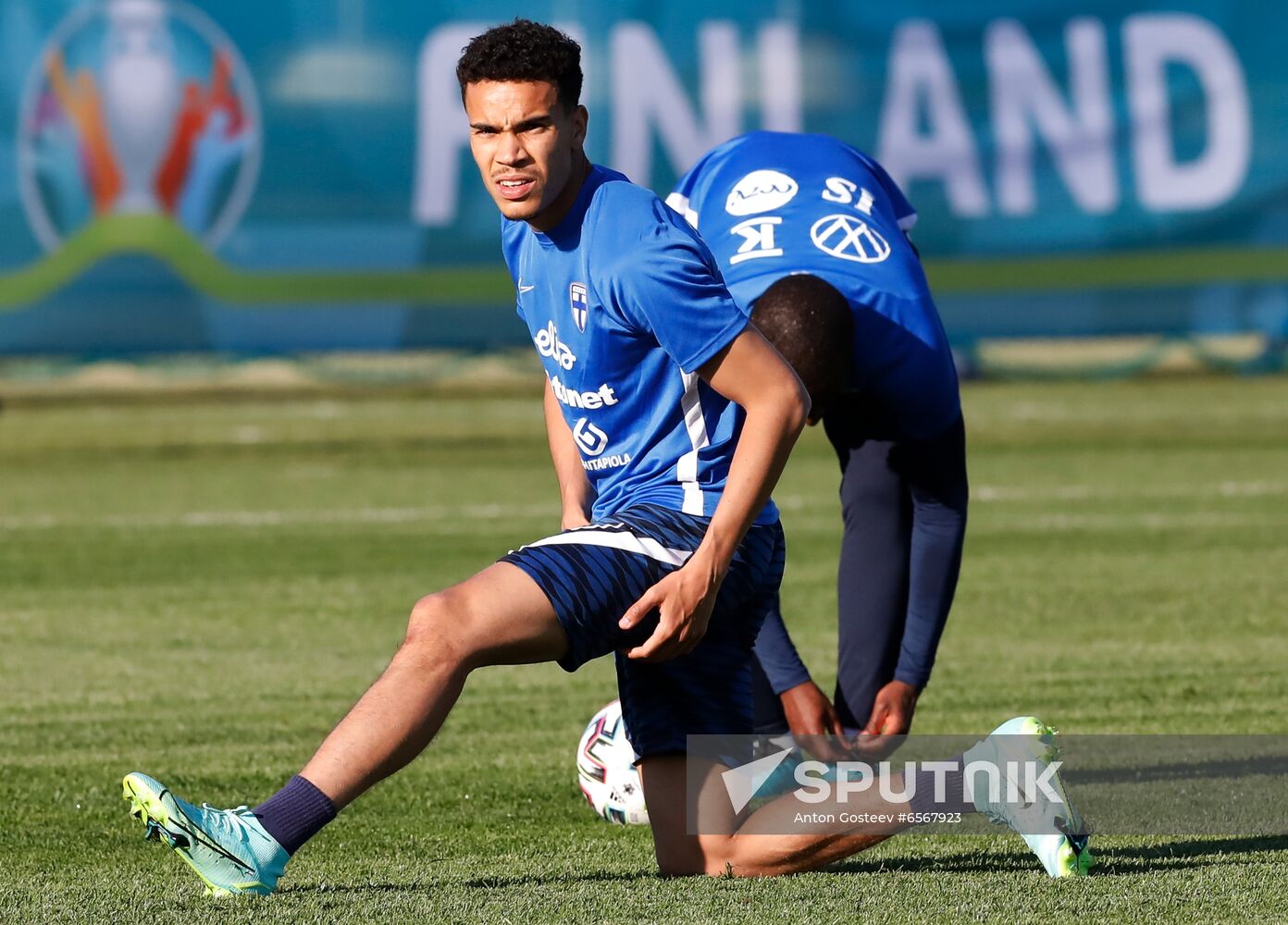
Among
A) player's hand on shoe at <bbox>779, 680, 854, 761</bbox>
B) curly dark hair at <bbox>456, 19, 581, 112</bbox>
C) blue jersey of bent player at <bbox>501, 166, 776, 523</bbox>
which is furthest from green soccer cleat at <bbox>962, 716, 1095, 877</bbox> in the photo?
curly dark hair at <bbox>456, 19, 581, 112</bbox>

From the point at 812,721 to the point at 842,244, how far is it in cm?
142

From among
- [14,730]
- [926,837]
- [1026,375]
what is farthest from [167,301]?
[926,837]

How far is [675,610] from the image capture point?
438 centimetres

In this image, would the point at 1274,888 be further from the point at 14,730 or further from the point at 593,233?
the point at 14,730

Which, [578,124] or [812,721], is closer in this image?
[578,124]

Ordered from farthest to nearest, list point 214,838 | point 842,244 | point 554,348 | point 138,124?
point 138,124
point 842,244
point 554,348
point 214,838

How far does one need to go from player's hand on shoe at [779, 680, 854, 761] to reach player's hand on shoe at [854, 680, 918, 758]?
2.3 inches

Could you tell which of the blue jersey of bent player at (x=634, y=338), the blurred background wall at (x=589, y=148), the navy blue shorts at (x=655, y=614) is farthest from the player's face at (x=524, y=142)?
the blurred background wall at (x=589, y=148)

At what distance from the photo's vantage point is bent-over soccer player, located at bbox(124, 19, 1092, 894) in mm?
4328

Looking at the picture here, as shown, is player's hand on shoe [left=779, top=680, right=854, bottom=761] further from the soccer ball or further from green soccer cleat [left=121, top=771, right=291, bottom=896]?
green soccer cleat [left=121, top=771, right=291, bottom=896]

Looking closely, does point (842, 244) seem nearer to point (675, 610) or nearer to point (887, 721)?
point (887, 721)

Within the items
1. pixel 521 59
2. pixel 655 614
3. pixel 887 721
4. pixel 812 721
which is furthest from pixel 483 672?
pixel 521 59

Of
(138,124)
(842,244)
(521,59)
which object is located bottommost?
(138,124)

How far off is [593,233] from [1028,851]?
191cm
